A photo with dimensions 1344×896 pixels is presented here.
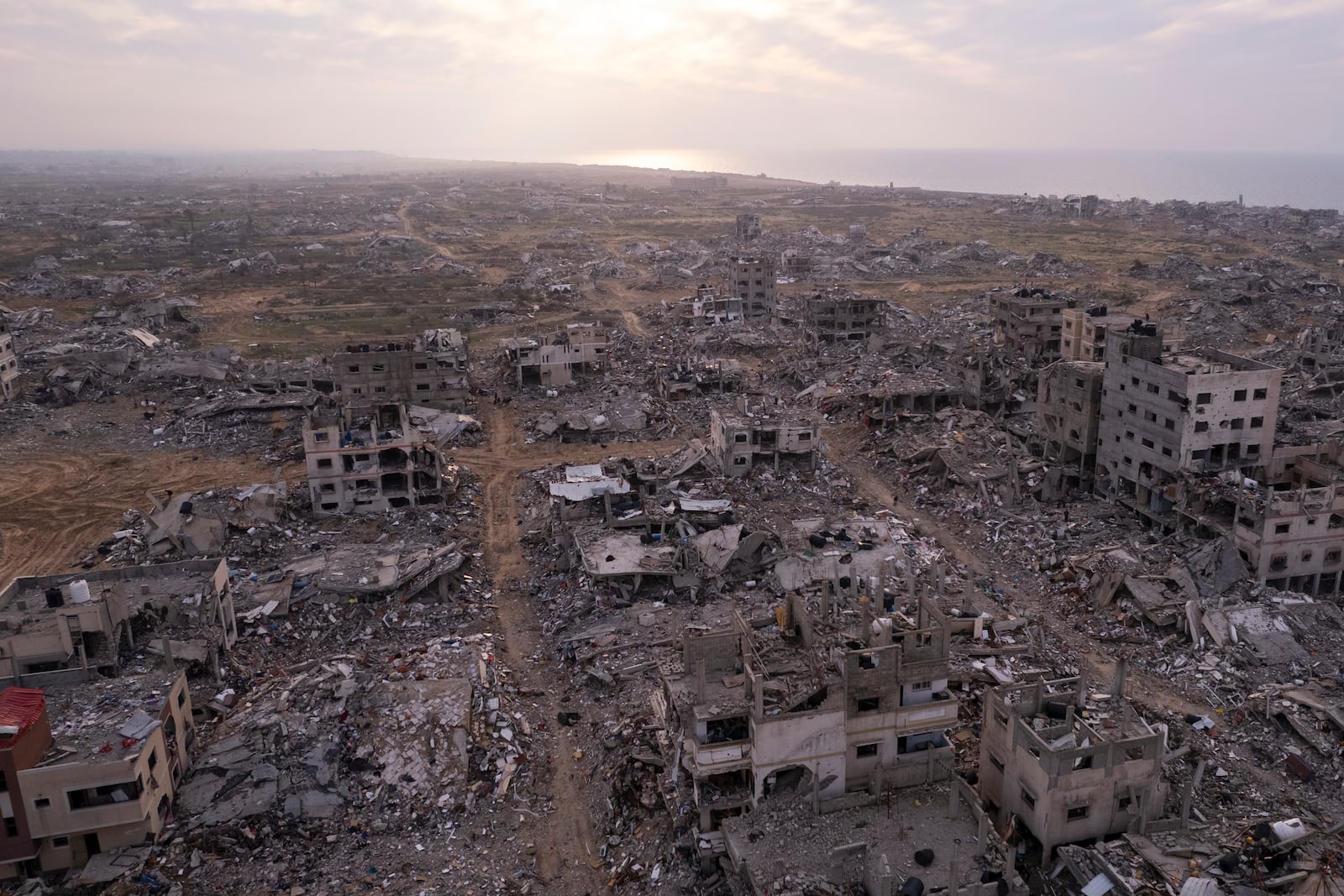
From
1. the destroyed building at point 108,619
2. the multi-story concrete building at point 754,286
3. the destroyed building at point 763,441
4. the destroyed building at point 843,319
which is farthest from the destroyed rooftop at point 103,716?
the multi-story concrete building at point 754,286

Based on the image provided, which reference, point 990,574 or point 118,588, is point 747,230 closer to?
point 990,574

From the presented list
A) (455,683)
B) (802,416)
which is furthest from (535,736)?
(802,416)

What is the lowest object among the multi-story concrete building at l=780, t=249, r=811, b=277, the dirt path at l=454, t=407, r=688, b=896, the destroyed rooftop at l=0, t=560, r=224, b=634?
the dirt path at l=454, t=407, r=688, b=896

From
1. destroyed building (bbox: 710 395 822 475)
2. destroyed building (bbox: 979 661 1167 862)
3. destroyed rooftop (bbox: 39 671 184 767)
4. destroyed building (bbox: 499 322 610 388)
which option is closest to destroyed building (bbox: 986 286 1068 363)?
destroyed building (bbox: 710 395 822 475)

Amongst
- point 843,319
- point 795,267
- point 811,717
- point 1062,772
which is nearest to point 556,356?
point 843,319

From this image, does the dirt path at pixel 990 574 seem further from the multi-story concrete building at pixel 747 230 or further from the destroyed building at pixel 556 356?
the multi-story concrete building at pixel 747 230

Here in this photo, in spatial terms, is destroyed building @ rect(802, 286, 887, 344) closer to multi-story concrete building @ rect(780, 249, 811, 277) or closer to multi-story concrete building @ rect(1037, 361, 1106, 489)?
multi-story concrete building @ rect(1037, 361, 1106, 489)
